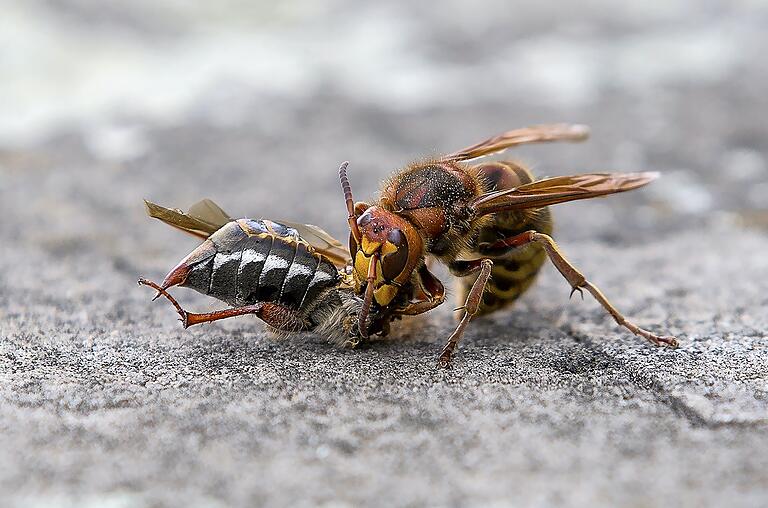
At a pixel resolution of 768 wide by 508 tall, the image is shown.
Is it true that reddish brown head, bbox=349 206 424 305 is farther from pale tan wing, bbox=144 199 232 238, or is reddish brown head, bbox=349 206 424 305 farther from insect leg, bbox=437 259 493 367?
pale tan wing, bbox=144 199 232 238

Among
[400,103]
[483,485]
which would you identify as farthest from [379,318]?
[400,103]

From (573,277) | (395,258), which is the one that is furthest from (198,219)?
(573,277)

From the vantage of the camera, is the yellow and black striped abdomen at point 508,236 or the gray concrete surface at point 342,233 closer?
the gray concrete surface at point 342,233

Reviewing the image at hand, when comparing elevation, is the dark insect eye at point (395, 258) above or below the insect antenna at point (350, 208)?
below

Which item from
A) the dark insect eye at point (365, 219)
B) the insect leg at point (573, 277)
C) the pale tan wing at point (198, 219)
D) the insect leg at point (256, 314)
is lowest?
the insect leg at point (573, 277)

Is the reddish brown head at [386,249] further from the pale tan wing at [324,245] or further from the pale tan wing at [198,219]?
the pale tan wing at [198,219]

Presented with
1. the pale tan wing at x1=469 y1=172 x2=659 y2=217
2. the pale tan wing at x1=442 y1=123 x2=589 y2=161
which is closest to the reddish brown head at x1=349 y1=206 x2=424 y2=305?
the pale tan wing at x1=469 y1=172 x2=659 y2=217

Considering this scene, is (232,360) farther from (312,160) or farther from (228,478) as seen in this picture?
(312,160)

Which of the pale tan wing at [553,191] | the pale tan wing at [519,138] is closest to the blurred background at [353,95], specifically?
the pale tan wing at [519,138]
